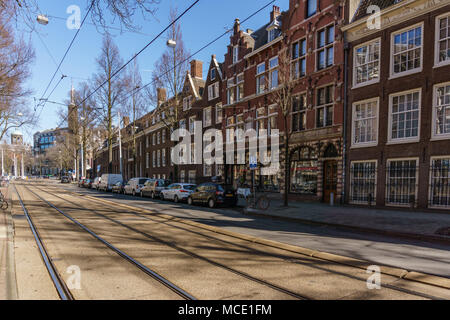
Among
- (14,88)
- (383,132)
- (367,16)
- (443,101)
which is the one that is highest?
(367,16)

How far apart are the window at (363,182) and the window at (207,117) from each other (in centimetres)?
1804

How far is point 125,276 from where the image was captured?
507cm

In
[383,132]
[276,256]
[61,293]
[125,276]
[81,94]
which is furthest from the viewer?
[81,94]

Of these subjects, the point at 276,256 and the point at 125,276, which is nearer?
the point at 125,276

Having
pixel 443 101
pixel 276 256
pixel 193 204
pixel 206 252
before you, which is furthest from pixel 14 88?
pixel 443 101

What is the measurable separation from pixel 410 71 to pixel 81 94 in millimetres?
37081

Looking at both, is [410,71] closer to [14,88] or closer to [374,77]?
[374,77]

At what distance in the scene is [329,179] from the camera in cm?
1894

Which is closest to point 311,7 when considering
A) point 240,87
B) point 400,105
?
point 240,87

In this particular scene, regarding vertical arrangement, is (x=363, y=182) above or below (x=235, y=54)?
below

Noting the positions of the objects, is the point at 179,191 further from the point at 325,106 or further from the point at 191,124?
the point at 191,124

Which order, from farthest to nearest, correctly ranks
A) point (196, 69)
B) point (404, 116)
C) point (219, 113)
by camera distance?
point (196, 69) → point (219, 113) → point (404, 116)

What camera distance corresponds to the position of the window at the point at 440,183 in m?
13.3

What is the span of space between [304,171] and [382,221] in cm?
942
